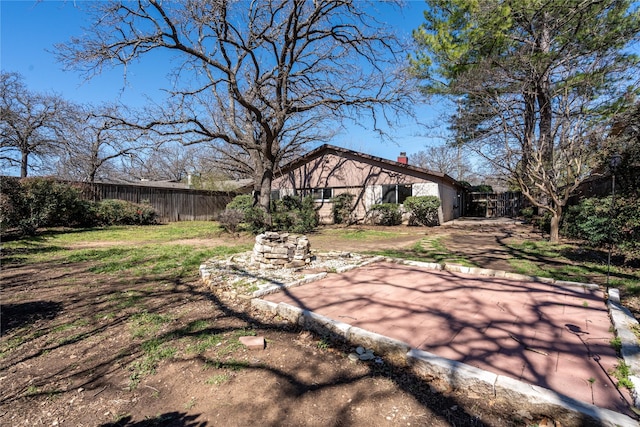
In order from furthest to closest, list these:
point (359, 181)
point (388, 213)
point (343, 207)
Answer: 1. point (359, 181)
2. point (343, 207)
3. point (388, 213)

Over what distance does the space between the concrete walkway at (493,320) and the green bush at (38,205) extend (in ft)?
33.8

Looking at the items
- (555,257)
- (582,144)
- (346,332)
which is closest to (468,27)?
(582,144)

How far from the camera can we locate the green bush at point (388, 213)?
48.7 ft

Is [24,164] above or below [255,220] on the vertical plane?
above

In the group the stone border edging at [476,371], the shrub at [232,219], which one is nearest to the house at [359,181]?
the shrub at [232,219]

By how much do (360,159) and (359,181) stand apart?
127 centimetres

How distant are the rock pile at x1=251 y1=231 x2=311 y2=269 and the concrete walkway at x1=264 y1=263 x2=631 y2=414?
3.00 ft

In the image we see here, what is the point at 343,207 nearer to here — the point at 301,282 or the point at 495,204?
the point at 301,282

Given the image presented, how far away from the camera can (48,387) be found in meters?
2.23

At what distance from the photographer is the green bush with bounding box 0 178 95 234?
8.98 metres

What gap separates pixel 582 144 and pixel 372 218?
914cm

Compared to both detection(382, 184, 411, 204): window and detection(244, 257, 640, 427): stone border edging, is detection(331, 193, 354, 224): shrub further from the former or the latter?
detection(244, 257, 640, 427): stone border edging

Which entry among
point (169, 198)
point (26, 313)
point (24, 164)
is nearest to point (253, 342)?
point (26, 313)

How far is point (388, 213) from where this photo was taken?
48.9 ft
